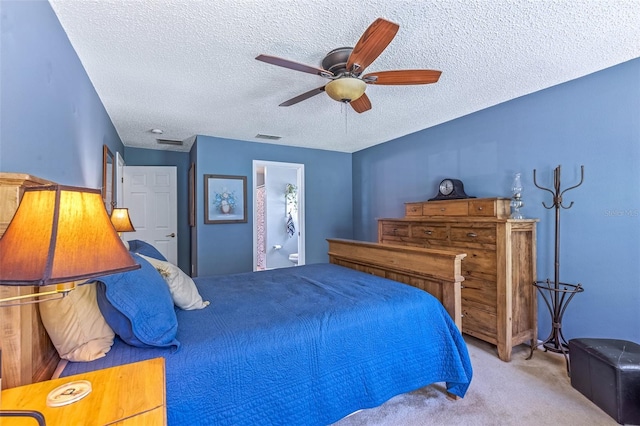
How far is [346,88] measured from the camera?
6.33 ft

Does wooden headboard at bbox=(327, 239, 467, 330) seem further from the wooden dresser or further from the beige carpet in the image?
the wooden dresser

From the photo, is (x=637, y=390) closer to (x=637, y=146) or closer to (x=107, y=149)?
(x=637, y=146)

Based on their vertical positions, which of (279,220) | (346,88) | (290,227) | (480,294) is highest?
(346,88)

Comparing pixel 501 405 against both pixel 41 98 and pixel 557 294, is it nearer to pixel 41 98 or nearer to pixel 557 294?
pixel 557 294

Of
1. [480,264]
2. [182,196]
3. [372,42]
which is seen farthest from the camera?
[182,196]

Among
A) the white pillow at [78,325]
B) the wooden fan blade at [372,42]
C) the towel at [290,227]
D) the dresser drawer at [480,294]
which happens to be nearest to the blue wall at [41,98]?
the white pillow at [78,325]

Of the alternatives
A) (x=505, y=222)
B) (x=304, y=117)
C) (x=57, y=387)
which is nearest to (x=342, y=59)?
(x=304, y=117)

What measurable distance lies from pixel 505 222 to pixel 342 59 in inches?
73.4

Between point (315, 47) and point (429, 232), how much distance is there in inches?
85.7

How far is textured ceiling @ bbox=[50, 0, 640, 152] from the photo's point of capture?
1613 millimetres

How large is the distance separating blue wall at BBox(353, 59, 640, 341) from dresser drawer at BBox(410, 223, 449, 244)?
708 mm

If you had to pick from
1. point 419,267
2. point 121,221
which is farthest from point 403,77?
point 121,221

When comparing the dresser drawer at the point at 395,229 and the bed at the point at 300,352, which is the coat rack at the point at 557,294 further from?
the dresser drawer at the point at 395,229

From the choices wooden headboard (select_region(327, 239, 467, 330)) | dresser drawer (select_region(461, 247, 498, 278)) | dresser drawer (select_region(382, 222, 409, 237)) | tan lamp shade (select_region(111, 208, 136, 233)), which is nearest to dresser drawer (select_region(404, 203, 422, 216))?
dresser drawer (select_region(382, 222, 409, 237))
